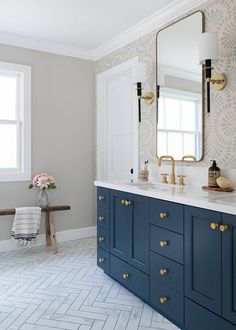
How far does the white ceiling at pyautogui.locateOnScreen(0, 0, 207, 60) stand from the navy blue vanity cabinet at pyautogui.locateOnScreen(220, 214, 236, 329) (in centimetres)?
212

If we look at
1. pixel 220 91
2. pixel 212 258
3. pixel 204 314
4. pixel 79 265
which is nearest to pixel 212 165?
pixel 220 91

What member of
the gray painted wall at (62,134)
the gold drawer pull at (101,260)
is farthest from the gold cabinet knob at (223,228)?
the gray painted wall at (62,134)

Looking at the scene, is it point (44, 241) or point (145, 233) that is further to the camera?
point (44, 241)

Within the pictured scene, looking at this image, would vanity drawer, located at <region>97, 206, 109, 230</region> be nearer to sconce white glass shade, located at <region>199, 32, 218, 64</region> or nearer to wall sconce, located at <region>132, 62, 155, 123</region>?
wall sconce, located at <region>132, 62, 155, 123</region>

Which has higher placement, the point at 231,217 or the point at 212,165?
the point at 212,165

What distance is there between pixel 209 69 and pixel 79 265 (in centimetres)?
223

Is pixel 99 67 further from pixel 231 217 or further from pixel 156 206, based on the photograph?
pixel 231 217

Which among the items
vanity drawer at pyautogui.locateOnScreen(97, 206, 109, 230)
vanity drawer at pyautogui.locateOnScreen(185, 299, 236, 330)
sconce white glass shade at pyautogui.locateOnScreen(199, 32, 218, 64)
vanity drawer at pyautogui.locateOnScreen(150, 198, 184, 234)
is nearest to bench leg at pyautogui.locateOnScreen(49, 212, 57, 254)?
vanity drawer at pyautogui.locateOnScreen(97, 206, 109, 230)

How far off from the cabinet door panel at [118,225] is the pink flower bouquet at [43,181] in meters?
1.20

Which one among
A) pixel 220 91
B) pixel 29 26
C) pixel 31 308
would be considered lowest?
pixel 31 308

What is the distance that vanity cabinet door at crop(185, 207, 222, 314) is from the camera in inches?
64.9

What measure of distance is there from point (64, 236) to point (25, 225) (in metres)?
0.74

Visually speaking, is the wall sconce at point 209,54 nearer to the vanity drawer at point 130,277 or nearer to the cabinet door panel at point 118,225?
the cabinet door panel at point 118,225

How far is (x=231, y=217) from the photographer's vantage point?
61.6 inches
